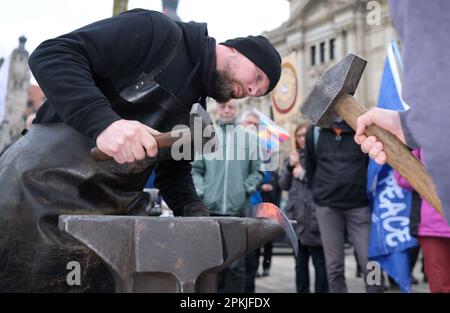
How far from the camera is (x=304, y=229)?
5258 mm

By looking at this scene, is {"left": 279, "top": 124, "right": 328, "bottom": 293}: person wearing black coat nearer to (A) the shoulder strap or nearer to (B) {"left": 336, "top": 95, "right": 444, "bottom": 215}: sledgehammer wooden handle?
(B) {"left": 336, "top": 95, "right": 444, "bottom": 215}: sledgehammer wooden handle

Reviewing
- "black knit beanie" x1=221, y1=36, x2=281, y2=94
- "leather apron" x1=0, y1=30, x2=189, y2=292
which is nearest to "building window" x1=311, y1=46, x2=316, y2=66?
"black knit beanie" x1=221, y1=36, x2=281, y2=94

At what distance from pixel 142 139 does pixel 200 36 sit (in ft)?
2.45

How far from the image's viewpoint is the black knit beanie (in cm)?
227

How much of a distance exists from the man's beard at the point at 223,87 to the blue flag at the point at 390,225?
2871 mm

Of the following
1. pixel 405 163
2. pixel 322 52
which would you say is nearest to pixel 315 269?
pixel 405 163

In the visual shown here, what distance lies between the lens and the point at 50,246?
1.87 metres

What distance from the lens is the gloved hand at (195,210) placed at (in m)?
2.26

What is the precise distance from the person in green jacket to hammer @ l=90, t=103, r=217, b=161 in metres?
2.93

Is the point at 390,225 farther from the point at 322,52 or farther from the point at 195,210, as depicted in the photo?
the point at 322,52

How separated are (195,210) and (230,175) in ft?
8.44

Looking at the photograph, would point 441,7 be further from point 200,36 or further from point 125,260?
point 200,36

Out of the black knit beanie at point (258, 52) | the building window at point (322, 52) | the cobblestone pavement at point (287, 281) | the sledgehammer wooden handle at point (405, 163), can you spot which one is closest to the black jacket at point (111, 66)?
the black knit beanie at point (258, 52)

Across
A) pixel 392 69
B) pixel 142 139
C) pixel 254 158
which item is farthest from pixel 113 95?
pixel 392 69
